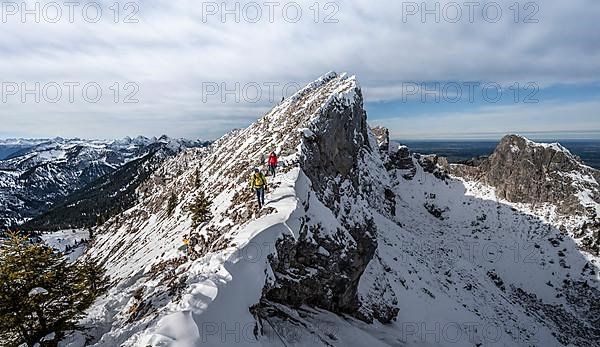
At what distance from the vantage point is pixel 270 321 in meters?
14.6

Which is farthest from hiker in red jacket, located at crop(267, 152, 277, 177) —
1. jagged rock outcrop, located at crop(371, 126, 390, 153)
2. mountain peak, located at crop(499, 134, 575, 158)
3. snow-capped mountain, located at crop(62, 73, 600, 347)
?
mountain peak, located at crop(499, 134, 575, 158)

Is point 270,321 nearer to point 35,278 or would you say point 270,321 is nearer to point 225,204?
point 35,278

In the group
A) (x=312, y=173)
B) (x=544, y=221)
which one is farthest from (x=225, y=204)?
(x=544, y=221)

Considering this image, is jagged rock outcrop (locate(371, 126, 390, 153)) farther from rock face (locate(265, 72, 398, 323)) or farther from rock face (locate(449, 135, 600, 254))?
rock face (locate(265, 72, 398, 323))

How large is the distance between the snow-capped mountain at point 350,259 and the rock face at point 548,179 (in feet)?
1.20

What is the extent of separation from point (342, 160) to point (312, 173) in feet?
36.9

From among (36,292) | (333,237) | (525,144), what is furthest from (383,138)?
(36,292)

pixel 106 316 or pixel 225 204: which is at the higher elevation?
pixel 225 204

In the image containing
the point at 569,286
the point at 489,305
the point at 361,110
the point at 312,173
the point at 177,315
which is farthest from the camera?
the point at 569,286

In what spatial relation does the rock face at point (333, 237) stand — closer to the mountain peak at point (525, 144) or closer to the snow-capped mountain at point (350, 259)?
the snow-capped mountain at point (350, 259)

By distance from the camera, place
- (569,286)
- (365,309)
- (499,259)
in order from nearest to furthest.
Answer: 1. (365,309)
2. (569,286)
3. (499,259)

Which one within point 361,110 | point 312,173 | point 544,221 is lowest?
point 544,221

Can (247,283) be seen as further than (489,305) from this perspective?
No

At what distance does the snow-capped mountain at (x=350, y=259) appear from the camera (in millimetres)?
13297
